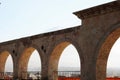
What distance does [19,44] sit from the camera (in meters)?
19.2

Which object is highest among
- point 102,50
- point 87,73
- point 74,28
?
point 74,28

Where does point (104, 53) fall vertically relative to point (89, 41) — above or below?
below

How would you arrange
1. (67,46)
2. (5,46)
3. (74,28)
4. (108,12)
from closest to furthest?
1. (108,12)
2. (74,28)
3. (67,46)
4. (5,46)

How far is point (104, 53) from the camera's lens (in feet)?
41.5

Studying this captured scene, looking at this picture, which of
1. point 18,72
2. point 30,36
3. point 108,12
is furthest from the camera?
point 18,72

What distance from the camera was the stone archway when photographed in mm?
12156

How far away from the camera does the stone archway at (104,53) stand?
12156 mm

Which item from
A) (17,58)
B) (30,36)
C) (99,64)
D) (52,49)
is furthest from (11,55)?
(99,64)

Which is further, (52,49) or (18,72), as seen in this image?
(18,72)

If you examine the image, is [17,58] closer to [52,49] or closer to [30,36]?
[30,36]

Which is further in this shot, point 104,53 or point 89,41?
point 89,41

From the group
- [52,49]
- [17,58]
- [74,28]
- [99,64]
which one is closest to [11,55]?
[17,58]

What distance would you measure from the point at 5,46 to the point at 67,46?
6704 millimetres

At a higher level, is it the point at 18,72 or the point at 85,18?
the point at 85,18
